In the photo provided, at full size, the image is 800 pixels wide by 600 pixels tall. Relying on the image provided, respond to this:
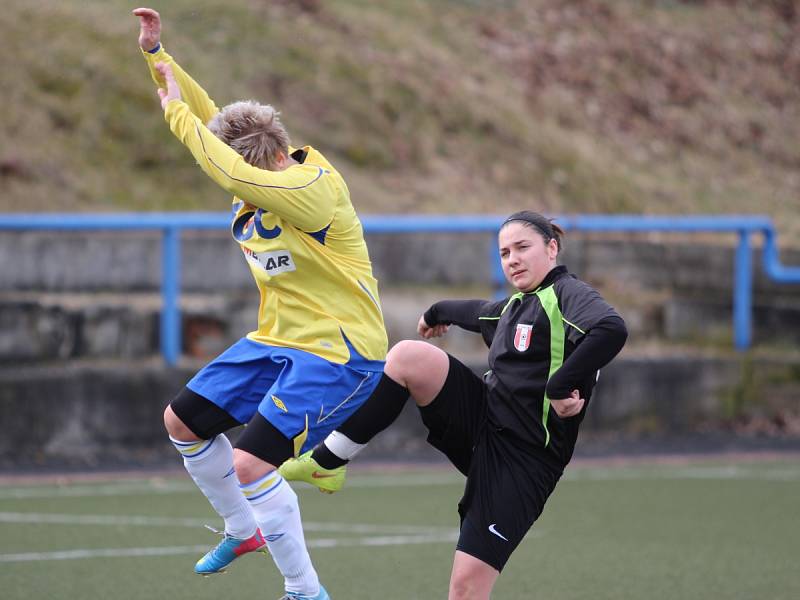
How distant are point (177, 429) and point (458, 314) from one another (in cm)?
125

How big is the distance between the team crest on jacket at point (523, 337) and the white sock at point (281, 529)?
3.77 ft

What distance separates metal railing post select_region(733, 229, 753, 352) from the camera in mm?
12953

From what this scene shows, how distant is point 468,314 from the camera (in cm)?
544

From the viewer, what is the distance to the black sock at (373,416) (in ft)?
16.9

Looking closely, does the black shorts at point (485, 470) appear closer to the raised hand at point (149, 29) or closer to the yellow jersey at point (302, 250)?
the yellow jersey at point (302, 250)

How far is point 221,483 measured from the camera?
5691 millimetres

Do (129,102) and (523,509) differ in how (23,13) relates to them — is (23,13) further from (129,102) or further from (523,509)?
(523,509)

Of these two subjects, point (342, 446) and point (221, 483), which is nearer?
point (342, 446)

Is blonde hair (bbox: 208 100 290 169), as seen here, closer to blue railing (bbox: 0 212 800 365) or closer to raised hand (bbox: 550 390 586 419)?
raised hand (bbox: 550 390 586 419)

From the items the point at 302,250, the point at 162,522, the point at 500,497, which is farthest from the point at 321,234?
the point at 162,522

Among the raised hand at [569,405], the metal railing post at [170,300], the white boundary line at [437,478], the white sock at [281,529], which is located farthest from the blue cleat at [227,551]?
the metal railing post at [170,300]

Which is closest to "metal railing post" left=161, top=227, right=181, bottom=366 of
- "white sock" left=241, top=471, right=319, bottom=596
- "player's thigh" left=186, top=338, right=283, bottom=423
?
"player's thigh" left=186, top=338, right=283, bottom=423

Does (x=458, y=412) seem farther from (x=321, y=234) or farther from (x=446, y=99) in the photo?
(x=446, y=99)

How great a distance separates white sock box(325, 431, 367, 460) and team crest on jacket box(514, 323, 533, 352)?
30.8 inches
